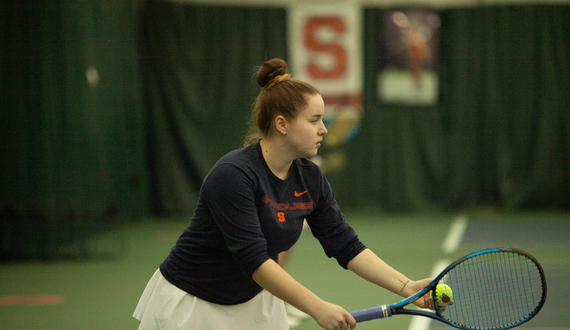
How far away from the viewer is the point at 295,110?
2121mm

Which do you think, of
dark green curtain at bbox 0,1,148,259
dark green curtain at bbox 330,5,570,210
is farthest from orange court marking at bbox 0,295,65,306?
dark green curtain at bbox 330,5,570,210

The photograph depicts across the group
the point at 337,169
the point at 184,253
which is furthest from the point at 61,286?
the point at 337,169

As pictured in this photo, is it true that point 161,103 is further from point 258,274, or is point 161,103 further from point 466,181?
point 258,274

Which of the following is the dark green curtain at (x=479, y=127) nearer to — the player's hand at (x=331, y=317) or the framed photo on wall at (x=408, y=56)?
the framed photo on wall at (x=408, y=56)

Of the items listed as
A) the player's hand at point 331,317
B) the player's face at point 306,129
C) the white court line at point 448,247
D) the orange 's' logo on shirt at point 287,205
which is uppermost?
the player's face at point 306,129

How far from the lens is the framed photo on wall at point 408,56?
9.01 meters

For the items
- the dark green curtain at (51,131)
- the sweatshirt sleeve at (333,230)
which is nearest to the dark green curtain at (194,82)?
the dark green curtain at (51,131)

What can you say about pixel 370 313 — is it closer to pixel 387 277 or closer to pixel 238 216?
pixel 387 277

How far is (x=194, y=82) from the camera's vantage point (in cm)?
891

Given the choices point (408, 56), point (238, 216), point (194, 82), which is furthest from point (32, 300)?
point (408, 56)

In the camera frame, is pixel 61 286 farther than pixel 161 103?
No

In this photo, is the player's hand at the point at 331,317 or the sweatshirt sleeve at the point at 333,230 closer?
the player's hand at the point at 331,317

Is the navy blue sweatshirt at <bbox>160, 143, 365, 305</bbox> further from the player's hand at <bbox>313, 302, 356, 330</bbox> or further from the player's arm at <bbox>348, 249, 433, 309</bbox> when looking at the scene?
the player's hand at <bbox>313, 302, 356, 330</bbox>

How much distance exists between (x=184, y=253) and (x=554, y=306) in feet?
10.9
